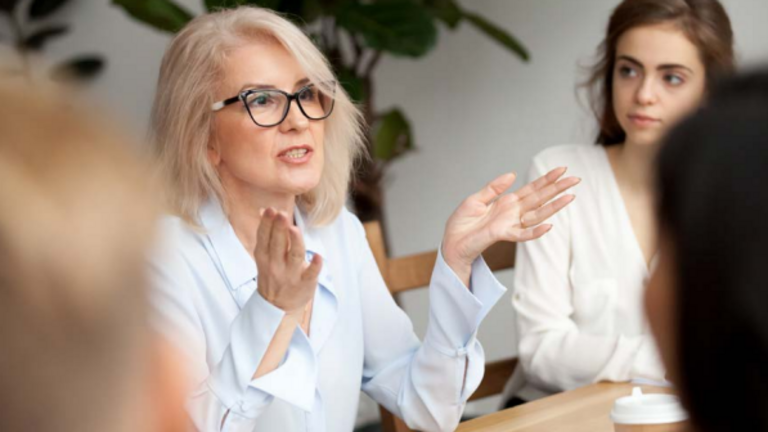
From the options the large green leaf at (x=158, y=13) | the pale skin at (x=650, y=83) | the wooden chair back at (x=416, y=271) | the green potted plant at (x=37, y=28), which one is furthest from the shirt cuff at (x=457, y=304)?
the green potted plant at (x=37, y=28)

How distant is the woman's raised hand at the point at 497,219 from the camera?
168 cm

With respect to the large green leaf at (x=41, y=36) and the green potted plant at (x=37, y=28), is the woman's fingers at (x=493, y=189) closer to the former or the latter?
the green potted plant at (x=37, y=28)

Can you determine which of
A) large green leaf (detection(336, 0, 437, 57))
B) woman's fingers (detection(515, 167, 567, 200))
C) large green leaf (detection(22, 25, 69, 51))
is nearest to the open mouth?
woman's fingers (detection(515, 167, 567, 200))

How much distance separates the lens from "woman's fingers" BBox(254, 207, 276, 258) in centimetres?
137

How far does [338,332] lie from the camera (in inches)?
71.5

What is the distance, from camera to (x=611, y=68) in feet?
8.03

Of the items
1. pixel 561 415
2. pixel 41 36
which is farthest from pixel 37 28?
pixel 561 415

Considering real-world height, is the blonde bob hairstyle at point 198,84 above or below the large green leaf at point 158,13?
below

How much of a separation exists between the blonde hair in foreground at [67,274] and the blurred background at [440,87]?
301 centimetres

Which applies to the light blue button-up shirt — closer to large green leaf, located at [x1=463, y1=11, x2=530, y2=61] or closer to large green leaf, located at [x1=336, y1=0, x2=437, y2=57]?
large green leaf, located at [x1=336, y1=0, x2=437, y2=57]

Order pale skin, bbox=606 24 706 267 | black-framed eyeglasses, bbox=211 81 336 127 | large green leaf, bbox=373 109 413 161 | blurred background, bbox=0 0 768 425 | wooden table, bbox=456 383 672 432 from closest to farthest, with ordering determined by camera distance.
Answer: wooden table, bbox=456 383 672 432 < black-framed eyeglasses, bbox=211 81 336 127 < pale skin, bbox=606 24 706 267 < large green leaf, bbox=373 109 413 161 < blurred background, bbox=0 0 768 425

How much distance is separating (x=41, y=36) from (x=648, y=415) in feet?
10.3

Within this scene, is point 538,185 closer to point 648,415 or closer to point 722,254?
point 648,415

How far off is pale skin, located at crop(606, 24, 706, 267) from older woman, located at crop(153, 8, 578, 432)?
619 millimetres
